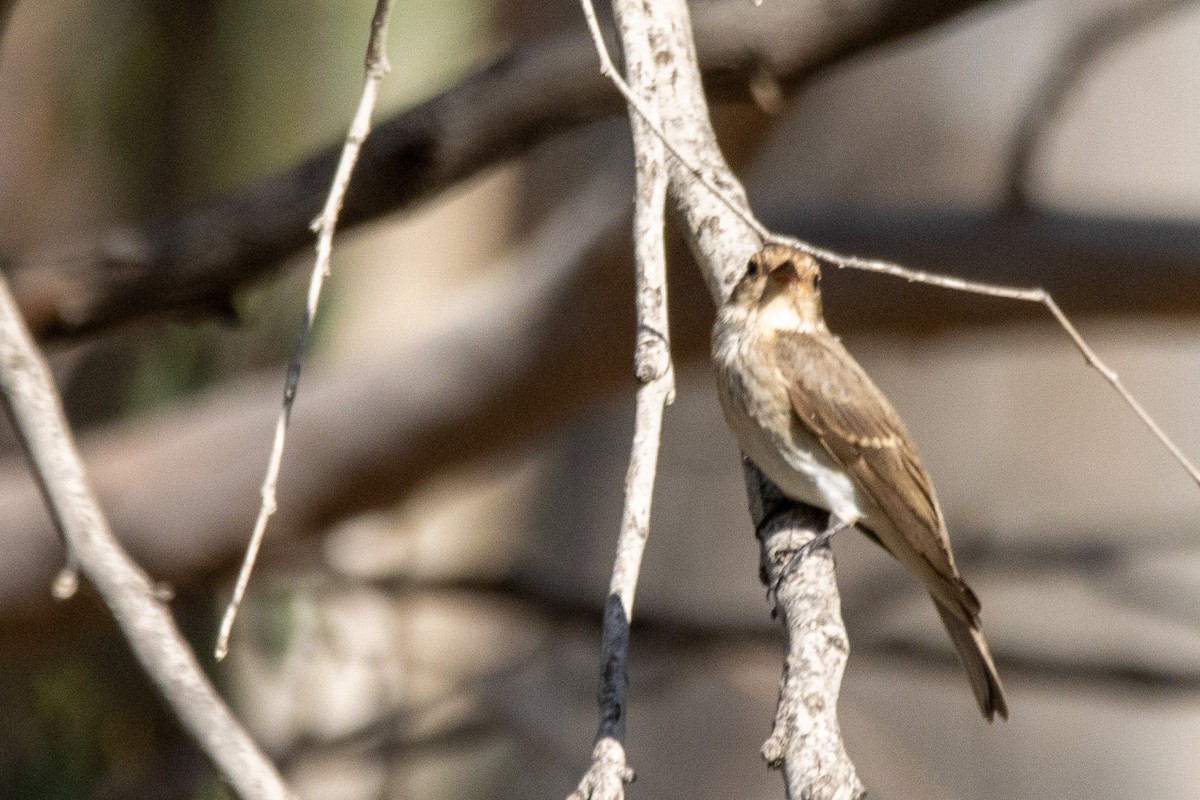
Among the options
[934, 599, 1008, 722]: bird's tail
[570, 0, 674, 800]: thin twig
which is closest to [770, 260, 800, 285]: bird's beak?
[570, 0, 674, 800]: thin twig

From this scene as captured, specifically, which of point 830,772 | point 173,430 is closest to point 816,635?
point 830,772

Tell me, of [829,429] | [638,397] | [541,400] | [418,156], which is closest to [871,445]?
[829,429]

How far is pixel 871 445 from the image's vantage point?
2662mm

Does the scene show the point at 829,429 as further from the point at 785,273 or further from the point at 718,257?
the point at 718,257

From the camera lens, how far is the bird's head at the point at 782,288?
2.46 meters

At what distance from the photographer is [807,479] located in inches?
98.5

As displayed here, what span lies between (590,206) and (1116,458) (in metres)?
3.12

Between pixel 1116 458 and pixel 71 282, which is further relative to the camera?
pixel 1116 458

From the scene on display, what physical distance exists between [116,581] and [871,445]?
1.30 meters

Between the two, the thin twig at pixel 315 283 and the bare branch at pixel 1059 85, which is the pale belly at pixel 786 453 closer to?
the thin twig at pixel 315 283

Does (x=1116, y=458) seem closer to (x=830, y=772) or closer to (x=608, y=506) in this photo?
(x=608, y=506)

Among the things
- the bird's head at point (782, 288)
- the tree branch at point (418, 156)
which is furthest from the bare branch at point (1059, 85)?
the bird's head at point (782, 288)

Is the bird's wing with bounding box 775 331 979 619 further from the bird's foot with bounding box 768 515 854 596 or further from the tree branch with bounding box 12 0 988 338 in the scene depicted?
the tree branch with bounding box 12 0 988 338

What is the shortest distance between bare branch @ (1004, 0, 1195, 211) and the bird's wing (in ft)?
5.59
